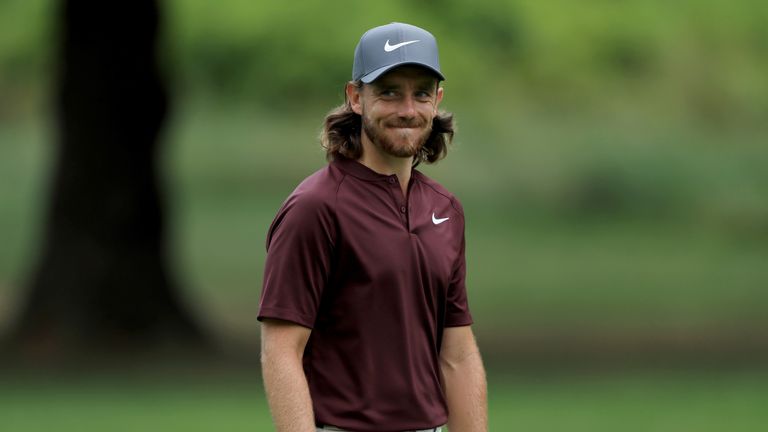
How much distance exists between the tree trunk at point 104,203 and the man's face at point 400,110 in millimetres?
10518

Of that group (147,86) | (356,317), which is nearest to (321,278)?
(356,317)

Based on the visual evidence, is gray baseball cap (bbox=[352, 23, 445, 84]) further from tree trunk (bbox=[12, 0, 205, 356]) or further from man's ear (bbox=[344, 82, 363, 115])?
tree trunk (bbox=[12, 0, 205, 356])

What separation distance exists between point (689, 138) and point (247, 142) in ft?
45.5

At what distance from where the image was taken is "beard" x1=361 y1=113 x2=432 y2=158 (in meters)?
4.18

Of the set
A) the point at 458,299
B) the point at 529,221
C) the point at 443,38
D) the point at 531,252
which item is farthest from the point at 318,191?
the point at 529,221

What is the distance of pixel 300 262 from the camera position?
408 cm

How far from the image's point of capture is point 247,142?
45750 mm

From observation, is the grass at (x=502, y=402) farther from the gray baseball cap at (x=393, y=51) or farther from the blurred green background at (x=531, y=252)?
the gray baseball cap at (x=393, y=51)

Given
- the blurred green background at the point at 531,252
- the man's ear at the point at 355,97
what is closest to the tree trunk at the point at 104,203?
the blurred green background at the point at 531,252

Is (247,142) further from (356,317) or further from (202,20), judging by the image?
(356,317)

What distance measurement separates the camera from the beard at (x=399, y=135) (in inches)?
165

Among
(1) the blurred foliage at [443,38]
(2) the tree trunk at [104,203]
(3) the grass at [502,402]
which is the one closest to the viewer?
(3) the grass at [502,402]

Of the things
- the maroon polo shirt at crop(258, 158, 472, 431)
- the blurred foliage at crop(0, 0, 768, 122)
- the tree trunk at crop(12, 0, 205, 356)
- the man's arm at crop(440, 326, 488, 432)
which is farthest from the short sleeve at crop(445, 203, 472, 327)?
the tree trunk at crop(12, 0, 205, 356)

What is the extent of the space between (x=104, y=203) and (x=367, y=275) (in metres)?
11.0
